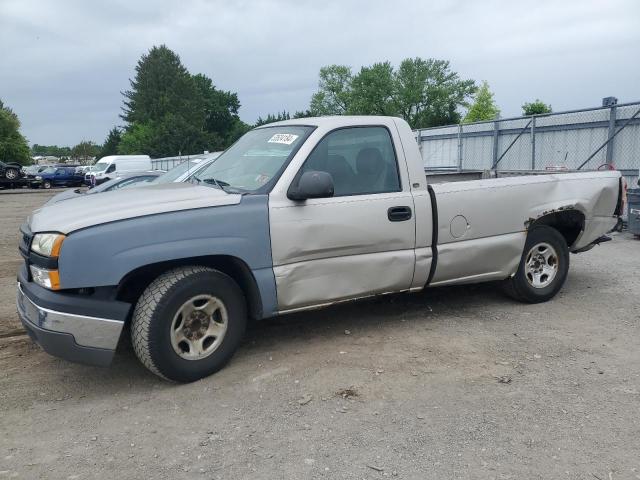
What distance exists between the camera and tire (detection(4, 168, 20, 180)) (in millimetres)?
33625

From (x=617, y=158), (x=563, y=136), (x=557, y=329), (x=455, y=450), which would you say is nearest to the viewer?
(x=455, y=450)

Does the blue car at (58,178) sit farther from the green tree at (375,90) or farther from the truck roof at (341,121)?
the green tree at (375,90)

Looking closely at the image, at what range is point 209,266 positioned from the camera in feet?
13.1

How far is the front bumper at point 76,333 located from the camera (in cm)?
348

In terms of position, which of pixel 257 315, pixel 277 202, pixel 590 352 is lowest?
pixel 590 352

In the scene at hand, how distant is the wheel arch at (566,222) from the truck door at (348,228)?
60.5 inches

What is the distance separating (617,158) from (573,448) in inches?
411

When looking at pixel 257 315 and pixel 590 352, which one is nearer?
pixel 257 315

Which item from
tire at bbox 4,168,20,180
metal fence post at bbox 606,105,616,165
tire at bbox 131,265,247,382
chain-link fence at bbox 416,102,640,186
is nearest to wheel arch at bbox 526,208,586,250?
tire at bbox 131,265,247,382

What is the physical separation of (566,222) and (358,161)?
2.57 meters

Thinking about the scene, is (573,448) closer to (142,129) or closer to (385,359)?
(385,359)

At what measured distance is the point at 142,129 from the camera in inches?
3078

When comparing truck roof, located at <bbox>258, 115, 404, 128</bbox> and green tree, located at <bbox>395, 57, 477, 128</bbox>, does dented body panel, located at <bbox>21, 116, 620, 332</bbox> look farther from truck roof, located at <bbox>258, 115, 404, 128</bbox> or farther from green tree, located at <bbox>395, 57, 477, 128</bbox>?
green tree, located at <bbox>395, 57, 477, 128</bbox>

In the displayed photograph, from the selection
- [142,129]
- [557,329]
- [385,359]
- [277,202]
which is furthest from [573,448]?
[142,129]
